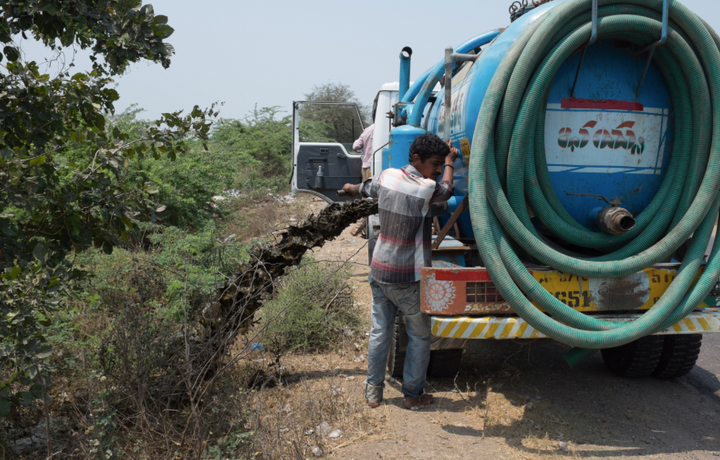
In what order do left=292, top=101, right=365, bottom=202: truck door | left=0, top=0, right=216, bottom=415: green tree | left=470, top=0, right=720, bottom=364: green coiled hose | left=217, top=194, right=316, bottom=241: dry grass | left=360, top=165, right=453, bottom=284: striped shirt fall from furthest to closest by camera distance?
1. left=217, top=194, right=316, bottom=241: dry grass
2. left=292, top=101, right=365, bottom=202: truck door
3. left=360, top=165, right=453, bottom=284: striped shirt
4. left=470, top=0, right=720, bottom=364: green coiled hose
5. left=0, top=0, right=216, bottom=415: green tree

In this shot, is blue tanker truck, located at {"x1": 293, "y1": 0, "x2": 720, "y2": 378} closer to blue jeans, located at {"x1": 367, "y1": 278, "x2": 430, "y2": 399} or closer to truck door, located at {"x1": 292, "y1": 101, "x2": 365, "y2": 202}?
blue jeans, located at {"x1": 367, "y1": 278, "x2": 430, "y2": 399}

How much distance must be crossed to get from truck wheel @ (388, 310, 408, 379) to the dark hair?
1094 mm

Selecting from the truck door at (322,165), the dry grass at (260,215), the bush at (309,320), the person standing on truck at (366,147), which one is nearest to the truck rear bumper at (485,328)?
the bush at (309,320)

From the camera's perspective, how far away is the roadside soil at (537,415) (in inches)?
116

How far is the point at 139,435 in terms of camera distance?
2812mm

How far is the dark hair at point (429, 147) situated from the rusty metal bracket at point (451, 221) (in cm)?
31

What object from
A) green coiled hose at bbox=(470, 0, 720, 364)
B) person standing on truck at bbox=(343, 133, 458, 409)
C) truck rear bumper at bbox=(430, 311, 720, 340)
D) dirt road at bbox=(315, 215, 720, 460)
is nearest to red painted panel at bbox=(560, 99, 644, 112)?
green coiled hose at bbox=(470, 0, 720, 364)

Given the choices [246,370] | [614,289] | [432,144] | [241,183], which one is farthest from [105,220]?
[241,183]

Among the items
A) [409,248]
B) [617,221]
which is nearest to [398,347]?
[409,248]

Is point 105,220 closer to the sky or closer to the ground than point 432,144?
closer to the ground

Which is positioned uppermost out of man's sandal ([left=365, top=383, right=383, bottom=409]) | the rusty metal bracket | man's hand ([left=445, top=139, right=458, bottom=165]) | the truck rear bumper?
man's hand ([left=445, top=139, right=458, bottom=165])

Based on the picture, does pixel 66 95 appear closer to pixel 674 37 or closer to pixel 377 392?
pixel 377 392

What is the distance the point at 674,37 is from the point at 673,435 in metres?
2.24

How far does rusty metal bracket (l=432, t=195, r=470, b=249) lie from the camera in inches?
129
